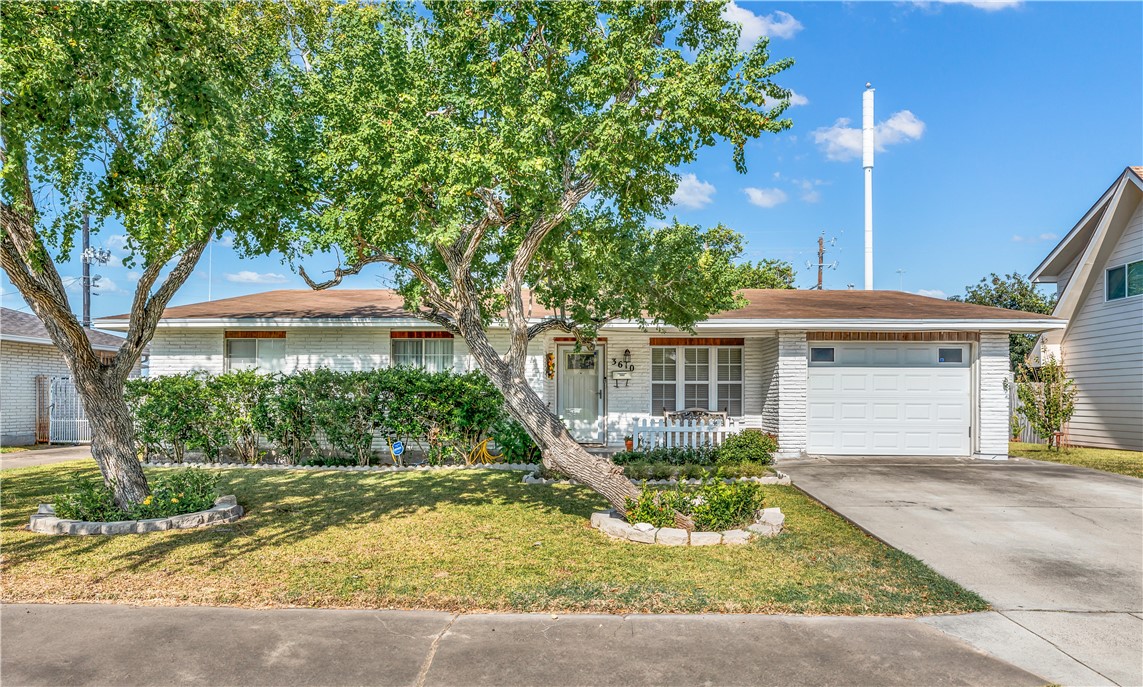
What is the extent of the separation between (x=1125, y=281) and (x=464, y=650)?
16778 millimetres

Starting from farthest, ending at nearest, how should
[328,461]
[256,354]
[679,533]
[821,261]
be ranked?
[821,261], [256,354], [328,461], [679,533]

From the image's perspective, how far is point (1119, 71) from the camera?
441 inches

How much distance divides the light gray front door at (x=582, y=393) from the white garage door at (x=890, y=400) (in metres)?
4.32

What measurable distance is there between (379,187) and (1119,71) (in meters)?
13.5

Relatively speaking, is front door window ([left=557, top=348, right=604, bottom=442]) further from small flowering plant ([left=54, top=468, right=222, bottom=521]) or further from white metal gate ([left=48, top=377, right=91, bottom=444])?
white metal gate ([left=48, top=377, right=91, bottom=444])

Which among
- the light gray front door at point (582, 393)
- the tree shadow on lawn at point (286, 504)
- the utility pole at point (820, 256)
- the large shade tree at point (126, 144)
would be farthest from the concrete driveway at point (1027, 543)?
the utility pole at point (820, 256)

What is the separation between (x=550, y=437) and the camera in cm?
645

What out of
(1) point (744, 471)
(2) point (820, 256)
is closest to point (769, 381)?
(1) point (744, 471)

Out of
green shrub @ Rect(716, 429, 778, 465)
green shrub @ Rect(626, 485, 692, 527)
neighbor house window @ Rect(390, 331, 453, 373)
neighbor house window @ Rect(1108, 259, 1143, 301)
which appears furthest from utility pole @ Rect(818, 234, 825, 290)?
green shrub @ Rect(626, 485, 692, 527)

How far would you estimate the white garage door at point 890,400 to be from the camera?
12047 millimetres

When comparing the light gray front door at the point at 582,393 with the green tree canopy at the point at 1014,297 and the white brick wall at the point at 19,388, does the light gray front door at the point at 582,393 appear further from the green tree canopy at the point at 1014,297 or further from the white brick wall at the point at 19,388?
the green tree canopy at the point at 1014,297

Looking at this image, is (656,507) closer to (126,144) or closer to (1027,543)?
(1027,543)

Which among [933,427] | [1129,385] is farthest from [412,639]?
[1129,385]

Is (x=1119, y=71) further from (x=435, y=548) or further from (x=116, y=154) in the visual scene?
(x=116, y=154)
